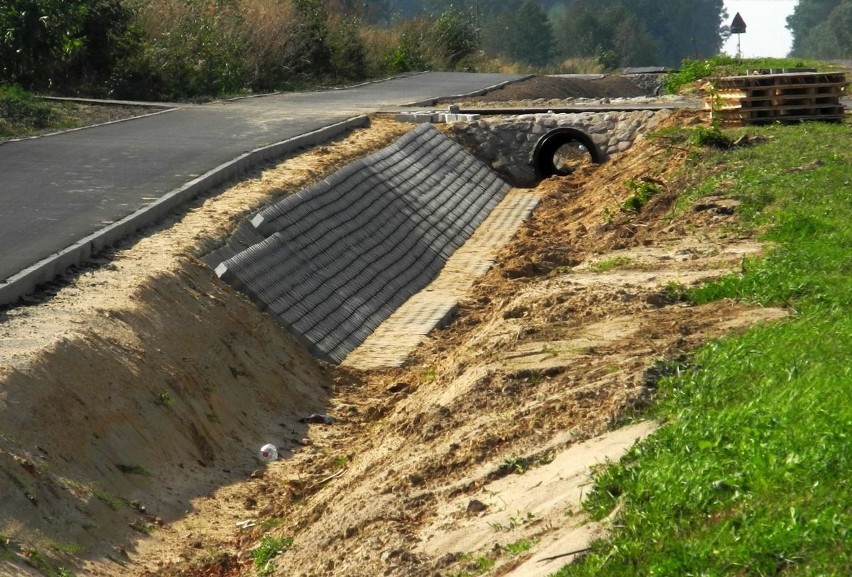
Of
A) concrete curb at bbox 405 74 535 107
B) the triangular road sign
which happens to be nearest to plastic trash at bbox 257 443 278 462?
concrete curb at bbox 405 74 535 107

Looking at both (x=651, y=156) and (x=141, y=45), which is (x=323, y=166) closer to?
(x=651, y=156)

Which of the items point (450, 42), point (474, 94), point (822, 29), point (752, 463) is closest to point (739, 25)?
point (450, 42)

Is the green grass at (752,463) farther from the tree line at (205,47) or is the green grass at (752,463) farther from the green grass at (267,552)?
the tree line at (205,47)

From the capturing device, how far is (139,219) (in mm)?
13391

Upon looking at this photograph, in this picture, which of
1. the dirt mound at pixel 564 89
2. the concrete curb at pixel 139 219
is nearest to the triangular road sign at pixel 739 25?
the dirt mound at pixel 564 89

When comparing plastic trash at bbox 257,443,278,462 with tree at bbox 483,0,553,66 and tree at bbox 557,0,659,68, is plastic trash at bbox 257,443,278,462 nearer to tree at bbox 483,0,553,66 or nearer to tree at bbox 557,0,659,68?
tree at bbox 557,0,659,68

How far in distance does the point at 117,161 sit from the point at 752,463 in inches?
494

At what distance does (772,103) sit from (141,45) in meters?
13.6

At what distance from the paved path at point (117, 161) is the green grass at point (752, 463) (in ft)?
20.3

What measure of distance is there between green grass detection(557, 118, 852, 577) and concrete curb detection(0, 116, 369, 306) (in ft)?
18.7

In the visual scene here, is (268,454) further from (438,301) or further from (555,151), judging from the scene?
(555,151)

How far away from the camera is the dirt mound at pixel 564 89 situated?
30692 mm

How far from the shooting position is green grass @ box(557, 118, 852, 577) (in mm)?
5160

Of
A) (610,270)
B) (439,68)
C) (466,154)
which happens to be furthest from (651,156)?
(439,68)
